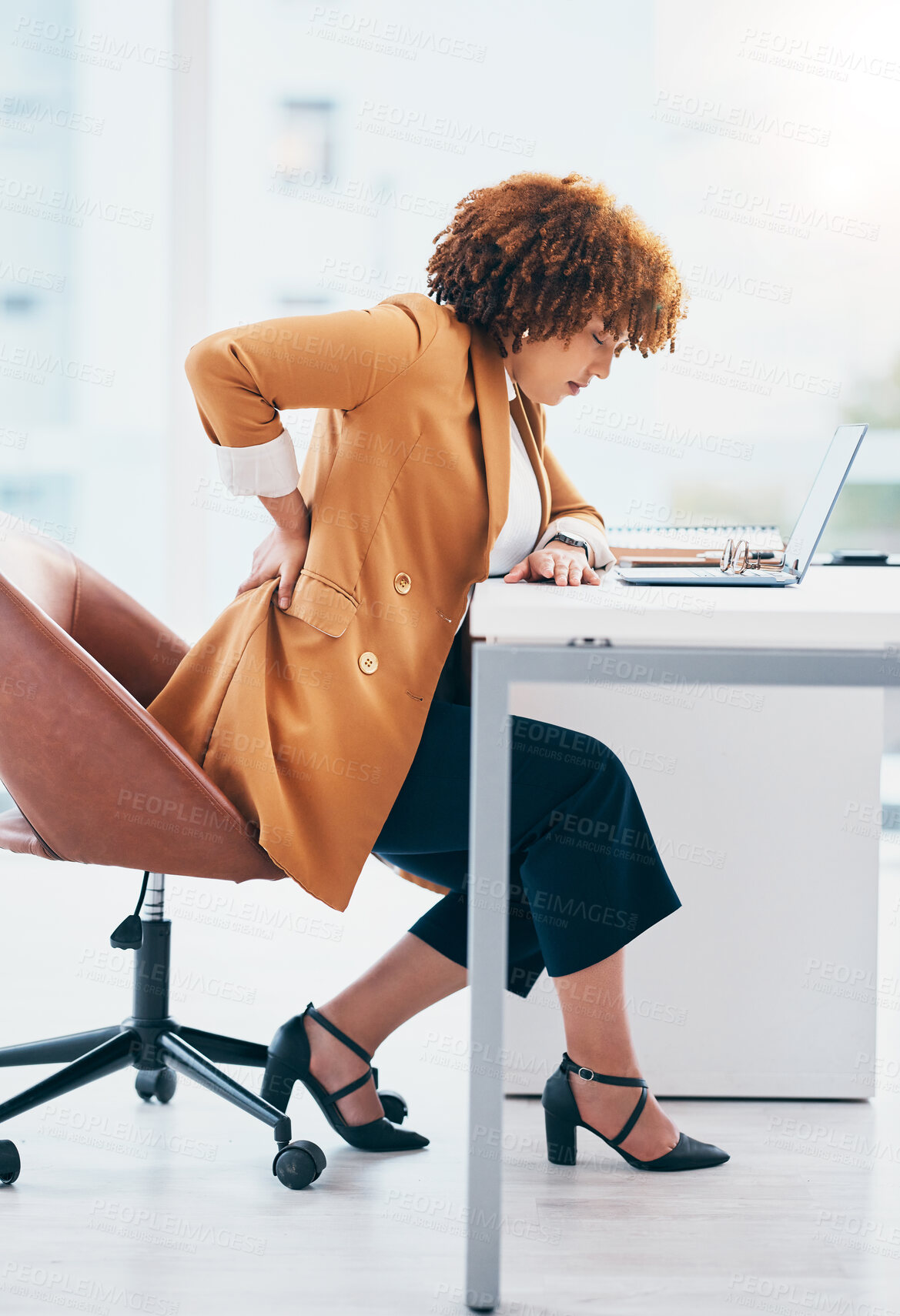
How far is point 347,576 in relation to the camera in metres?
1.35

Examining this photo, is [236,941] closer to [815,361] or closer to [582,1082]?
[582,1082]

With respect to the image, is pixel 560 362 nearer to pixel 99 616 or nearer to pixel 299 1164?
pixel 99 616

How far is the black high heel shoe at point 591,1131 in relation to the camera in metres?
1.44

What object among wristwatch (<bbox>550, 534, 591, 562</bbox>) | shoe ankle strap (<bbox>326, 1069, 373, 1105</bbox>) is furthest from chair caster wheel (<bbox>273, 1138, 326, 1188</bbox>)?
wristwatch (<bbox>550, 534, 591, 562</bbox>)

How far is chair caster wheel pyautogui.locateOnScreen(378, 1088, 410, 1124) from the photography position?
1604 mm

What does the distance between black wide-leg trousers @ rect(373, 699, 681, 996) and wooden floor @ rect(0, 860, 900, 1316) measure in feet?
1.03

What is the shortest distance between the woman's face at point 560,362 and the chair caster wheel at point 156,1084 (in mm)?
1067

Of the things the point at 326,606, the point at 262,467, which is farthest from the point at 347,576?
the point at 262,467

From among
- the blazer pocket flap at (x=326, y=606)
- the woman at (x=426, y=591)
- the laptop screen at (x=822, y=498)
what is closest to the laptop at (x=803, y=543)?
the laptop screen at (x=822, y=498)

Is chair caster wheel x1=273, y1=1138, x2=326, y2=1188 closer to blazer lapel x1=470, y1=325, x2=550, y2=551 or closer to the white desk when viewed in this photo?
the white desk

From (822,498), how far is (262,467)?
74cm

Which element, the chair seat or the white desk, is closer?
the white desk

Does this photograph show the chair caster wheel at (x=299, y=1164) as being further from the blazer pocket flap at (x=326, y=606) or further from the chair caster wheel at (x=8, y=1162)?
the blazer pocket flap at (x=326, y=606)

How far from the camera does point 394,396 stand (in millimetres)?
1354
